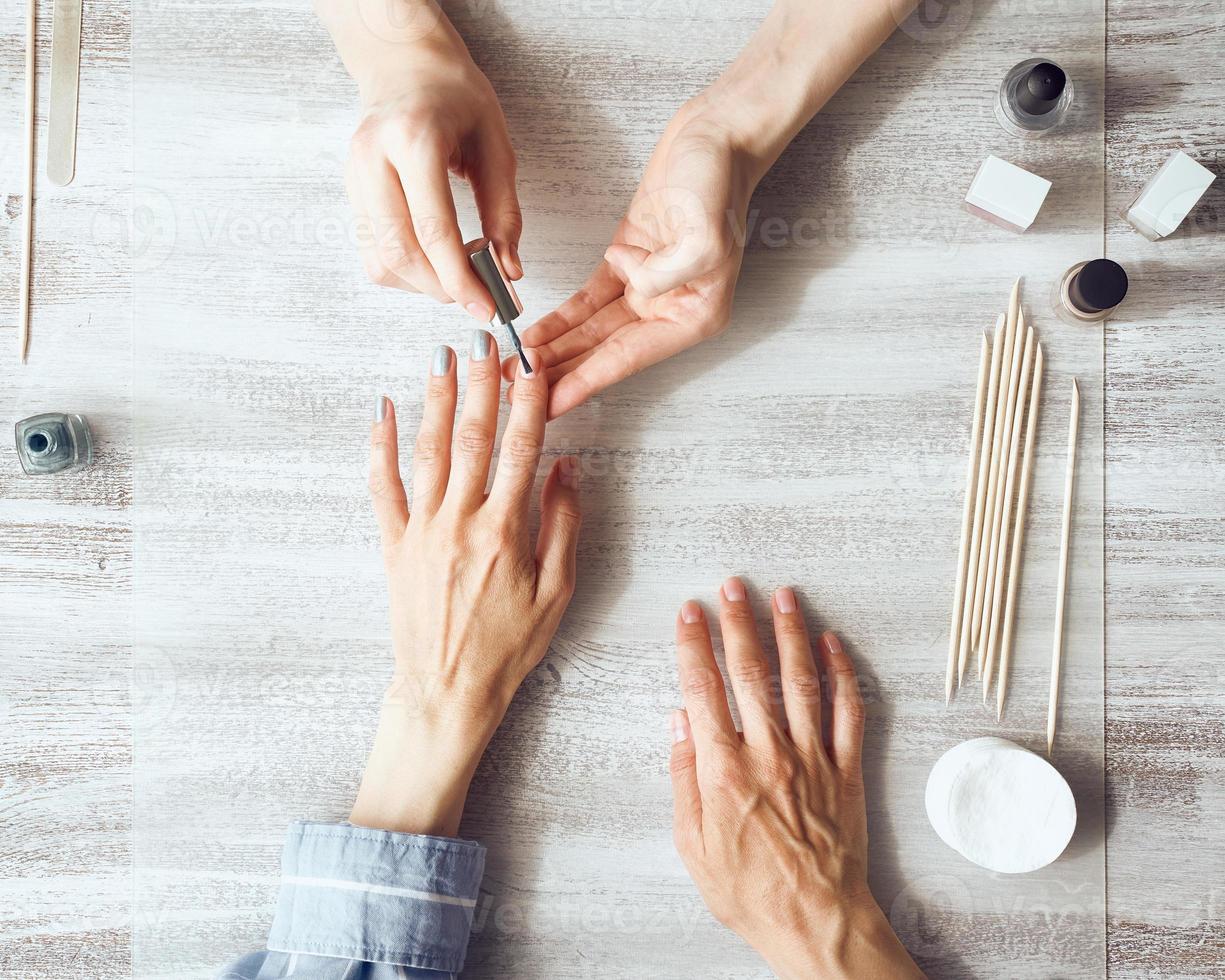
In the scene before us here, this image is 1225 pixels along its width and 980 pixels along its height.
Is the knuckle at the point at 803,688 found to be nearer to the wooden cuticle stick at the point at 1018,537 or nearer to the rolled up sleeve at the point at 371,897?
the wooden cuticle stick at the point at 1018,537

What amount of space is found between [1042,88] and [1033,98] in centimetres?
2

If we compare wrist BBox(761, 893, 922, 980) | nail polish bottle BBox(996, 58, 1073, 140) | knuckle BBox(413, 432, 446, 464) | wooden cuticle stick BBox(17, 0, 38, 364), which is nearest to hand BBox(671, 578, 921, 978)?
wrist BBox(761, 893, 922, 980)

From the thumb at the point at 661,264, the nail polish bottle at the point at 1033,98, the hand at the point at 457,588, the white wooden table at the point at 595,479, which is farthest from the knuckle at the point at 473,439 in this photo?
the nail polish bottle at the point at 1033,98

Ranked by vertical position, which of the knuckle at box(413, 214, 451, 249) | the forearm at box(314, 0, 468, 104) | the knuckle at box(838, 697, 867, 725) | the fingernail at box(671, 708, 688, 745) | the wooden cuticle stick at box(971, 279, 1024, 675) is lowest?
the fingernail at box(671, 708, 688, 745)

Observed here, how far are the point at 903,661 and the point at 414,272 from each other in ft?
2.24

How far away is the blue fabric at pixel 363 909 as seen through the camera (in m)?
0.87

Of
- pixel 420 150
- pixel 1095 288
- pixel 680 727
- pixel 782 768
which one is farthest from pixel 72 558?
pixel 1095 288

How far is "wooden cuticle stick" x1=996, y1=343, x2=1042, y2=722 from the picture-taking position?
3.19 feet

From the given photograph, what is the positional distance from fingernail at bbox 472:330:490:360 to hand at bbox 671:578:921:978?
1.18ft

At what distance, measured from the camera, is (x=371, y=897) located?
89 cm

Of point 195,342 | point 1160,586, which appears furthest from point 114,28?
point 1160,586

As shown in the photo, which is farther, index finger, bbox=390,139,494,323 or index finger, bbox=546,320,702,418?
index finger, bbox=546,320,702,418

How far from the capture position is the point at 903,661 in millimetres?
985

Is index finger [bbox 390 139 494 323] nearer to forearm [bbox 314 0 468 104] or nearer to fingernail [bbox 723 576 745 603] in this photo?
forearm [bbox 314 0 468 104]
